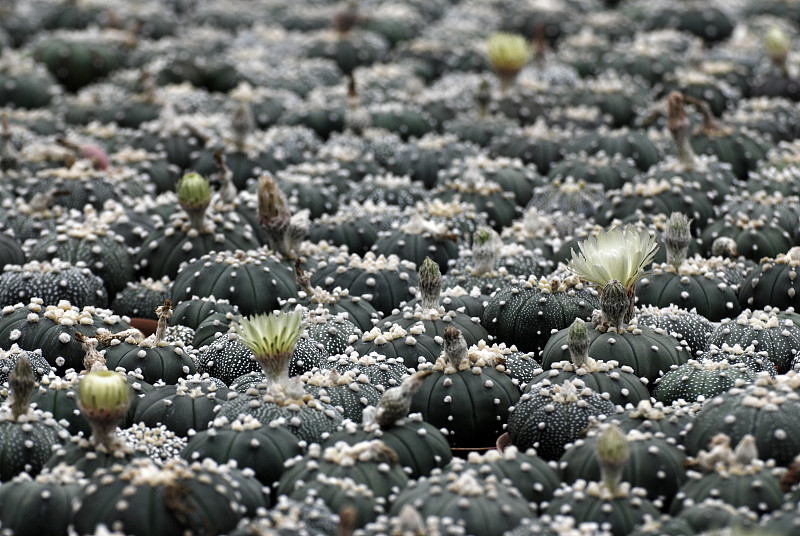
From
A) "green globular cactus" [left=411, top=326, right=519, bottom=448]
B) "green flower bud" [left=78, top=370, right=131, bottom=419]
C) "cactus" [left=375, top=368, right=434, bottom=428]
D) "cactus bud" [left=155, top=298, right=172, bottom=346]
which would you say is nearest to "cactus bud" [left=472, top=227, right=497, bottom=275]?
"green globular cactus" [left=411, top=326, right=519, bottom=448]

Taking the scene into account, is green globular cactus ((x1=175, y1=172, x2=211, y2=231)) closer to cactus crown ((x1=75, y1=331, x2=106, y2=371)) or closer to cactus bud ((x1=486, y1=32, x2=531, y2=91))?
cactus crown ((x1=75, y1=331, x2=106, y2=371))

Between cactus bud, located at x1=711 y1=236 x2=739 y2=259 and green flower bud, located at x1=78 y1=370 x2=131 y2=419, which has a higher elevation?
green flower bud, located at x1=78 y1=370 x2=131 y2=419

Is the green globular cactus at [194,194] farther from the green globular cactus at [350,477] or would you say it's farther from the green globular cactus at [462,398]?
the green globular cactus at [350,477]

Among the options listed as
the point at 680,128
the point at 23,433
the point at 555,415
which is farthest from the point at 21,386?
the point at 680,128

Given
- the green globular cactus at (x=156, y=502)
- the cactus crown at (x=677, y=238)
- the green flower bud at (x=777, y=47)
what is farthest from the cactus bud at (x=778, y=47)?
the green globular cactus at (x=156, y=502)

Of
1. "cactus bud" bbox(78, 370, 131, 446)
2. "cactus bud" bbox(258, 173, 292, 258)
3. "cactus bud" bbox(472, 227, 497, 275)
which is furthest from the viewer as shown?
"cactus bud" bbox(258, 173, 292, 258)
